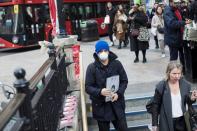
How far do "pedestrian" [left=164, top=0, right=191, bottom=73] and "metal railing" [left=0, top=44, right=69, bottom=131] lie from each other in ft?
11.0

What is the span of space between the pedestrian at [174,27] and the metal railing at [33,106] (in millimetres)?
3364

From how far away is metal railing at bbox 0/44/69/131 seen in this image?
2866 mm

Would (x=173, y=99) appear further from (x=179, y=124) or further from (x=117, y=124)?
(x=117, y=124)

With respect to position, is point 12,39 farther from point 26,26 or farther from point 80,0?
point 80,0

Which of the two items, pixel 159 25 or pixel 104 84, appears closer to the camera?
pixel 104 84

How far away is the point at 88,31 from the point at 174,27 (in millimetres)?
14109

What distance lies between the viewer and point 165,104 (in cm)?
493

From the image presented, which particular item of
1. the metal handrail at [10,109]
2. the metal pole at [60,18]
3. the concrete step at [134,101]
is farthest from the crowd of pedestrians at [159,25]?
the metal handrail at [10,109]

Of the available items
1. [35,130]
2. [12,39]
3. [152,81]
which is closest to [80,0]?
[12,39]

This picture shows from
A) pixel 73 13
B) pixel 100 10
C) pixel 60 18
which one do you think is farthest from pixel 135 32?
pixel 100 10

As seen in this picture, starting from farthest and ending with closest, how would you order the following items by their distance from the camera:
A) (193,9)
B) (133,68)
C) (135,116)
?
(133,68)
(193,9)
(135,116)

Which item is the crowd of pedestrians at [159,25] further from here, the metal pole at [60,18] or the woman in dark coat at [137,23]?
the metal pole at [60,18]

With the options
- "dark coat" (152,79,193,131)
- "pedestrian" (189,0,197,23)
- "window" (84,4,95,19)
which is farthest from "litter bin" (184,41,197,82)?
"window" (84,4,95,19)

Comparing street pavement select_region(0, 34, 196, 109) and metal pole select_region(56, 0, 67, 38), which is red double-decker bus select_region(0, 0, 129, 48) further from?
metal pole select_region(56, 0, 67, 38)
